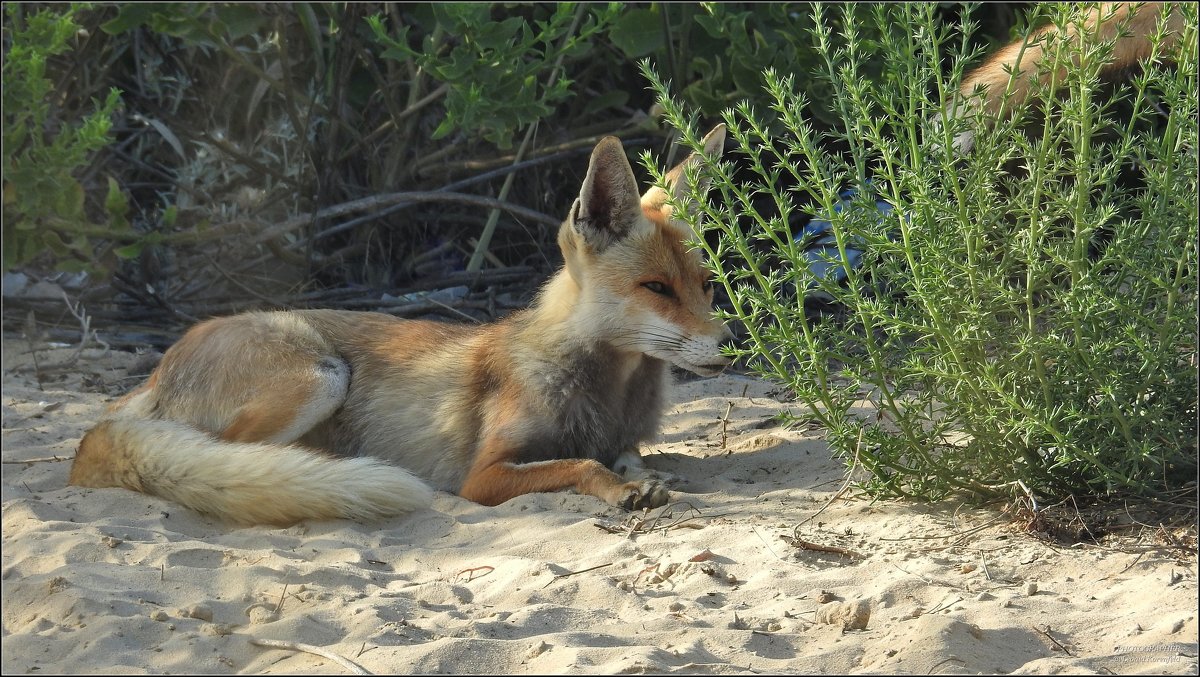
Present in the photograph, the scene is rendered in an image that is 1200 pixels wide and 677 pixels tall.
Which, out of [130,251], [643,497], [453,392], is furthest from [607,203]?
[130,251]

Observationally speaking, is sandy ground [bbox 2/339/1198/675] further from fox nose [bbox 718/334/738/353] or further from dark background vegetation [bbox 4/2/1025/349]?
dark background vegetation [bbox 4/2/1025/349]

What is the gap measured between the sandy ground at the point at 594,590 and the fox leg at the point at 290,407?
1.84 ft

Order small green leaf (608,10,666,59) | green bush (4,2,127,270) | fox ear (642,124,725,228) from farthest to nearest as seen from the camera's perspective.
→ small green leaf (608,10,666,59) → green bush (4,2,127,270) → fox ear (642,124,725,228)

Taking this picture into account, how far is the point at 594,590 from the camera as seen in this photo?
10.8ft

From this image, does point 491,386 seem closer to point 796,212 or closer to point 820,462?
point 820,462

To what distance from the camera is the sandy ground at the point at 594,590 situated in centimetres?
275

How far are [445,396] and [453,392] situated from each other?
4cm

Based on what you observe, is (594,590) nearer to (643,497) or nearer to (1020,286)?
(643,497)

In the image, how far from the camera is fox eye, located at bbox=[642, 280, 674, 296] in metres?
4.58

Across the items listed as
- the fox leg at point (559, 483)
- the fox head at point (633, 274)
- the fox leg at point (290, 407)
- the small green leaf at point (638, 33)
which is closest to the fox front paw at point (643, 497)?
the fox leg at point (559, 483)

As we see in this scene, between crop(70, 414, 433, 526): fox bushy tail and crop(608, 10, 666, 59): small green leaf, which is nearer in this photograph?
crop(70, 414, 433, 526): fox bushy tail

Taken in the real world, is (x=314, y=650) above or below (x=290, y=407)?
below

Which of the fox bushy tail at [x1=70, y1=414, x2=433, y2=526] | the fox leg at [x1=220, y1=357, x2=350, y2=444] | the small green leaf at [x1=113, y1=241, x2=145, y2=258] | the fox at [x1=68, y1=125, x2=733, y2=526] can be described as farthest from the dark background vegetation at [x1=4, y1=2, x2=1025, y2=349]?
the fox bushy tail at [x1=70, y1=414, x2=433, y2=526]

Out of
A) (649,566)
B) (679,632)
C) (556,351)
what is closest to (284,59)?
(556,351)
